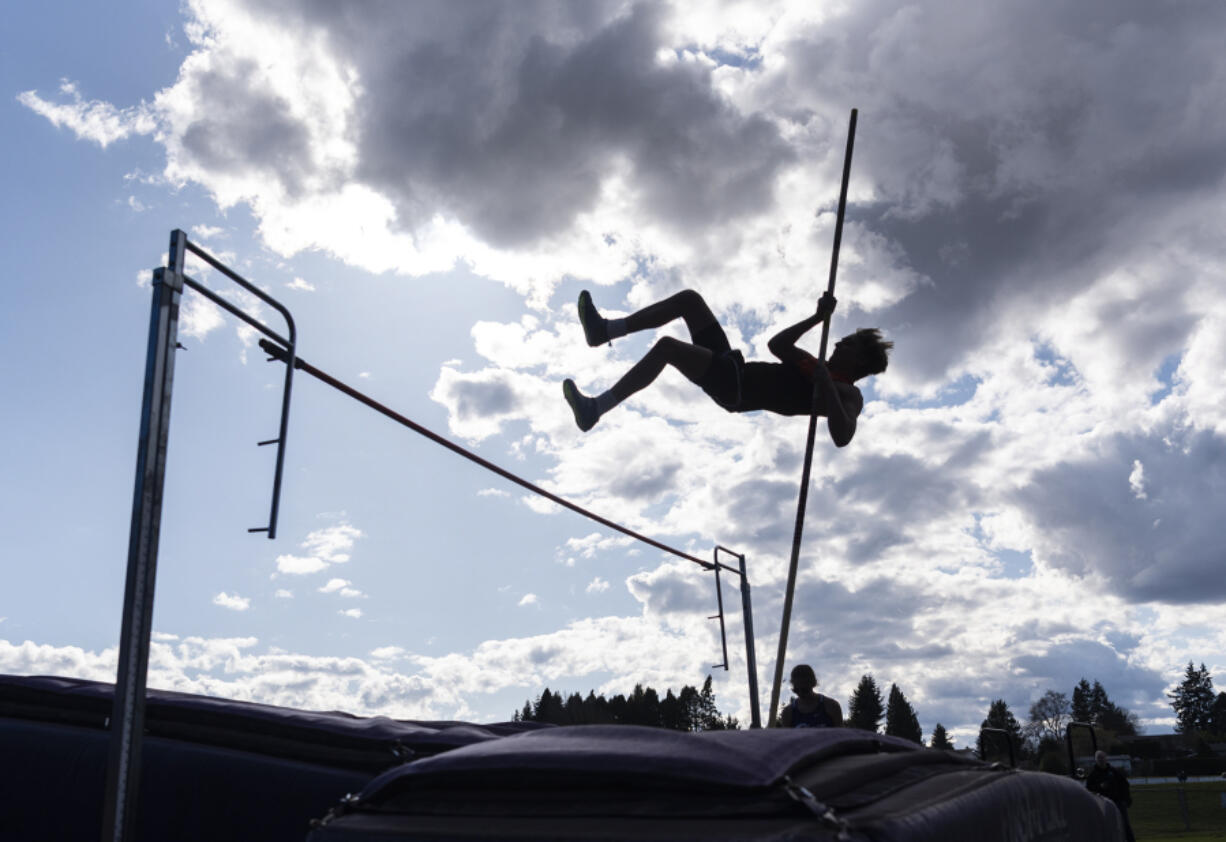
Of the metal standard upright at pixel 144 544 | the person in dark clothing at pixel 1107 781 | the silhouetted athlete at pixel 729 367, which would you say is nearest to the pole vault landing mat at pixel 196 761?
the metal standard upright at pixel 144 544

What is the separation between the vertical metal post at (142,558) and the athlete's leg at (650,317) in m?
2.18

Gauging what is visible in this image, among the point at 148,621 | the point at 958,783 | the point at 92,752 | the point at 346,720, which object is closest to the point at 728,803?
the point at 958,783

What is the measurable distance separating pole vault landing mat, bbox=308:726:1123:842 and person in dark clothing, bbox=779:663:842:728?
3.00 m

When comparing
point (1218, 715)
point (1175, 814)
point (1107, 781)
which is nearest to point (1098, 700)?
point (1218, 715)

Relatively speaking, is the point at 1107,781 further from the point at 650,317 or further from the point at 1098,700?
the point at 1098,700

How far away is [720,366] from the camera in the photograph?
206 inches

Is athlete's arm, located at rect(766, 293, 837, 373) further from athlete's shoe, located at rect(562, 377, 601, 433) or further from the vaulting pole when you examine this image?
athlete's shoe, located at rect(562, 377, 601, 433)

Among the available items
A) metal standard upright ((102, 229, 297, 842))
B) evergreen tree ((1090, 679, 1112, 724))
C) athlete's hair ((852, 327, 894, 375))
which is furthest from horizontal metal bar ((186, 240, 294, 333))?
evergreen tree ((1090, 679, 1112, 724))

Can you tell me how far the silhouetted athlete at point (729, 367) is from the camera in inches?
205

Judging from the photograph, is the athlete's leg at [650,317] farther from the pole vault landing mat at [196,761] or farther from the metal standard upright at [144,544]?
the pole vault landing mat at [196,761]

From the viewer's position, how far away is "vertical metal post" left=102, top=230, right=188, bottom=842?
2988 mm

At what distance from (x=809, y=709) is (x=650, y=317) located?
2372 mm

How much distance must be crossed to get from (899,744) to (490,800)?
1.26m

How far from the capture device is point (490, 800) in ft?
6.49
